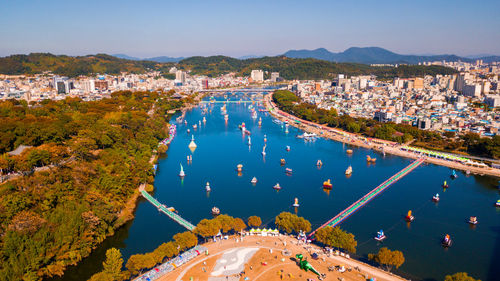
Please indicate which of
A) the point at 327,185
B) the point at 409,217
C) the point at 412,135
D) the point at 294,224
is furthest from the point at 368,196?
the point at 412,135

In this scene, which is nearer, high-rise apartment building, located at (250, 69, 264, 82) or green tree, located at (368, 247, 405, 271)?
green tree, located at (368, 247, 405, 271)

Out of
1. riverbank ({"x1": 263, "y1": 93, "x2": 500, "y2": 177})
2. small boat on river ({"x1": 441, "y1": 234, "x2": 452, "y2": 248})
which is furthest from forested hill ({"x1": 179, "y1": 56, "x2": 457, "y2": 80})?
small boat on river ({"x1": 441, "y1": 234, "x2": 452, "y2": 248})

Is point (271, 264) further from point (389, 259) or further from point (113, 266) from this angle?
point (113, 266)

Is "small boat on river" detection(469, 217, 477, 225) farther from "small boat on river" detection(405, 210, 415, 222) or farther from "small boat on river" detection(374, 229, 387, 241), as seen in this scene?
"small boat on river" detection(374, 229, 387, 241)

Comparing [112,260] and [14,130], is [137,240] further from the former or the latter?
[14,130]

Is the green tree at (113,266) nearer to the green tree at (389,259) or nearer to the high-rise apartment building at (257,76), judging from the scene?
the green tree at (389,259)

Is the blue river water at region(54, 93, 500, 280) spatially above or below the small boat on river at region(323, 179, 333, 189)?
below
